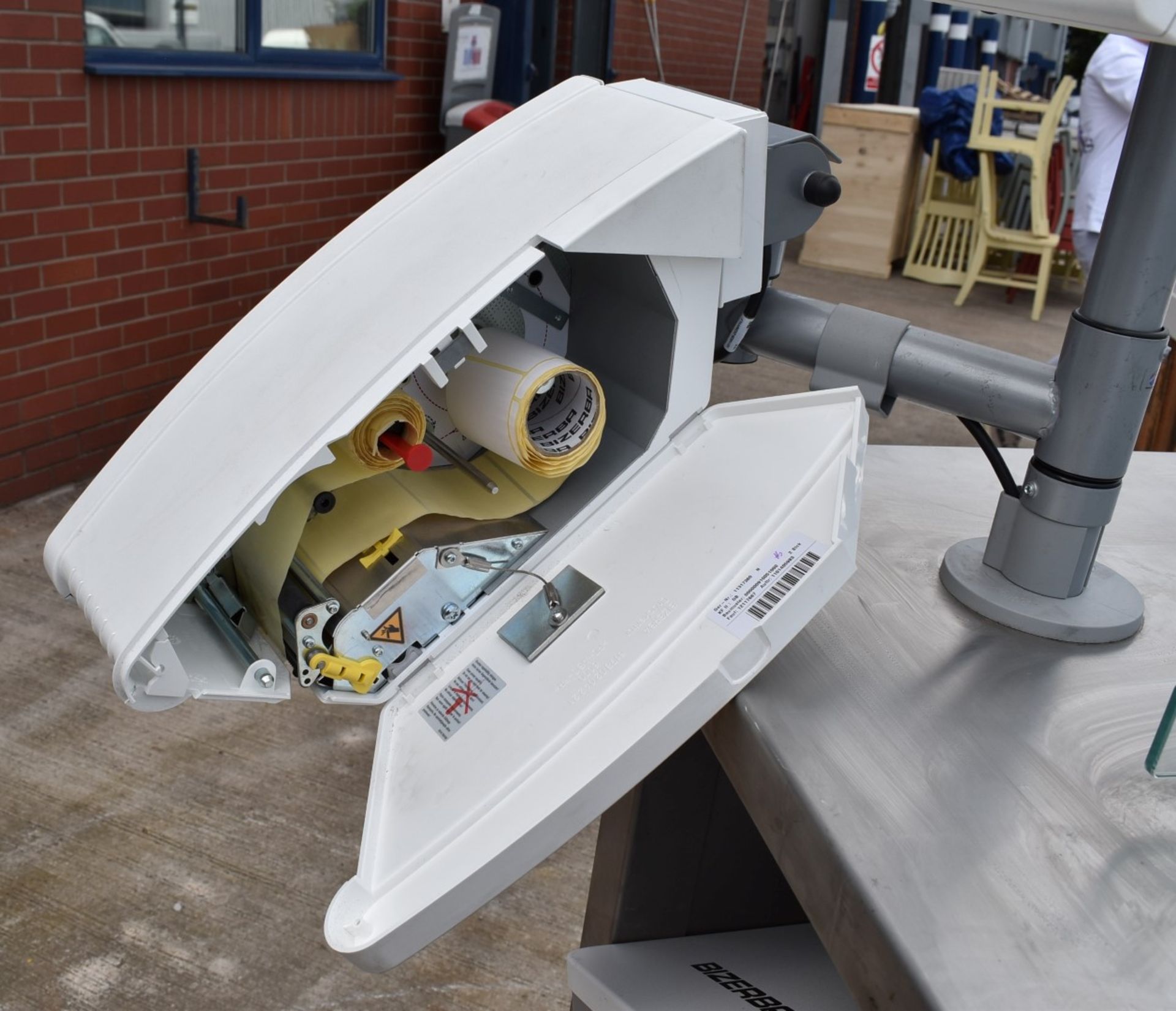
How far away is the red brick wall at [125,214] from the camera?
294 centimetres

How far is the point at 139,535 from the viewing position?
91 cm

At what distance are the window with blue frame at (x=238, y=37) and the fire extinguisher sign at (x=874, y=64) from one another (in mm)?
6899

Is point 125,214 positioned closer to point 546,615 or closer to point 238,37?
point 238,37

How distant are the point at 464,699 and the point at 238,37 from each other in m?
3.13

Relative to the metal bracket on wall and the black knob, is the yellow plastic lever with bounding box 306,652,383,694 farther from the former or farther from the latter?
the metal bracket on wall

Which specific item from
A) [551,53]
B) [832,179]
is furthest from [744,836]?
[551,53]

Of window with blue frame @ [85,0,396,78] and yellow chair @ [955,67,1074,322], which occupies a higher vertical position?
window with blue frame @ [85,0,396,78]

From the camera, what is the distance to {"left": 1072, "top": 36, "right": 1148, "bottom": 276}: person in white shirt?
11.6ft

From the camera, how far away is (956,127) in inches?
256

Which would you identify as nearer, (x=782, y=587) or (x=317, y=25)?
(x=782, y=587)

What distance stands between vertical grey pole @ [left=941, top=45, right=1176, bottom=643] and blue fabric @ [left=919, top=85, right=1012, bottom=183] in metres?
5.82

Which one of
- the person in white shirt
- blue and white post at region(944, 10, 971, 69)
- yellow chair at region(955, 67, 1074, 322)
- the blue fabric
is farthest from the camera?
blue and white post at region(944, 10, 971, 69)

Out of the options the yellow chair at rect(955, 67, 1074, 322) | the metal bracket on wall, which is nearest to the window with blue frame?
the metal bracket on wall

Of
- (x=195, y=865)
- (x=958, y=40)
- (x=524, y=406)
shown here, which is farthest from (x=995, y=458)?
(x=958, y=40)
